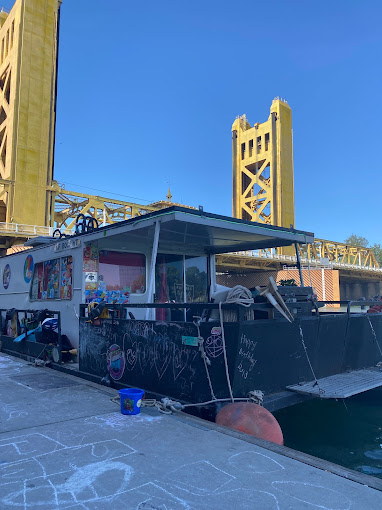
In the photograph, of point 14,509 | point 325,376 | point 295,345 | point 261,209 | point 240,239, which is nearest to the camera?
point 14,509

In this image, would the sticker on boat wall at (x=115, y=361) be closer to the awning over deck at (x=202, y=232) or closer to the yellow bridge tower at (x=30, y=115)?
the awning over deck at (x=202, y=232)

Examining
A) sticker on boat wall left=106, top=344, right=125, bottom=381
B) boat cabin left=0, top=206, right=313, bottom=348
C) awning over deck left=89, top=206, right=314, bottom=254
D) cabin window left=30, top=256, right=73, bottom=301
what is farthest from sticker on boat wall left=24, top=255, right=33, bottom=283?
sticker on boat wall left=106, top=344, right=125, bottom=381

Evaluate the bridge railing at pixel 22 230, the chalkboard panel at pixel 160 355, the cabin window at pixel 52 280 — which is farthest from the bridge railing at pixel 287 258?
the chalkboard panel at pixel 160 355

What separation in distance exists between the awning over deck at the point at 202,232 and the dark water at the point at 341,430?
293 cm

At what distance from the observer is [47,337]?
830cm

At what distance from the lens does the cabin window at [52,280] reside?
826cm

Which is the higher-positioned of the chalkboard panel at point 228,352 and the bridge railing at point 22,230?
the bridge railing at point 22,230

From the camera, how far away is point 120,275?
8555 millimetres

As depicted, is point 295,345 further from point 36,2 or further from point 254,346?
point 36,2

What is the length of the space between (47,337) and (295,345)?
5.29 meters

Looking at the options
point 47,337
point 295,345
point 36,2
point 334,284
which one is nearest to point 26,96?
point 36,2

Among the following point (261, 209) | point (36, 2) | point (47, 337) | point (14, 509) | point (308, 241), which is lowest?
point (14, 509)

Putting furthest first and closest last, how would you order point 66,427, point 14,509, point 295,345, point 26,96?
point 26,96 < point 295,345 < point 66,427 < point 14,509

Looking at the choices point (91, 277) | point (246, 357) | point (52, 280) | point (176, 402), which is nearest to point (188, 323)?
point (246, 357)
